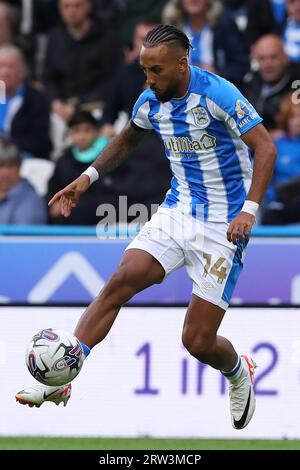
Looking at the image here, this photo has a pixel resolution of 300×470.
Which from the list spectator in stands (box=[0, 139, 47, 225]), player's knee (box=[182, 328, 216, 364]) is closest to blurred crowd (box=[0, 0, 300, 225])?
spectator in stands (box=[0, 139, 47, 225])

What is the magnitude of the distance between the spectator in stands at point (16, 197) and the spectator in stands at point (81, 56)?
1.62 meters

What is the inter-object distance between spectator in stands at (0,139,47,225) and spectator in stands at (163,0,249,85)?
2190 mm

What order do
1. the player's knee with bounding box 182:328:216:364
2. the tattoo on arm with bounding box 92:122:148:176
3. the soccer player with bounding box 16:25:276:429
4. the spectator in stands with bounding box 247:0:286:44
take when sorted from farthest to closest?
the spectator in stands with bounding box 247:0:286:44, the tattoo on arm with bounding box 92:122:148:176, the player's knee with bounding box 182:328:216:364, the soccer player with bounding box 16:25:276:429

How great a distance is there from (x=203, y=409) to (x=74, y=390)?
2.98 ft

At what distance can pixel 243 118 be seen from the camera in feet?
21.4

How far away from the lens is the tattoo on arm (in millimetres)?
7105

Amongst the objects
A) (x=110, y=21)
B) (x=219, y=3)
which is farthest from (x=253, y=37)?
(x=110, y=21)

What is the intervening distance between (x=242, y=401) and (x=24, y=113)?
5.03 meters

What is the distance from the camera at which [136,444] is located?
779cm

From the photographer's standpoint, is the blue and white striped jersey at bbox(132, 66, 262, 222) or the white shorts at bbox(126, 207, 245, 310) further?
the white shorts at bbox(126, 207, 245, 310)

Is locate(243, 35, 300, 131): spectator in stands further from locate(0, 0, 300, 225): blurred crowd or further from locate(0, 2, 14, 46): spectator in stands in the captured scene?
locate(0, 2, 14, 46): spectator in stands

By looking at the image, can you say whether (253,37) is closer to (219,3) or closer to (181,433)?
(219,3)

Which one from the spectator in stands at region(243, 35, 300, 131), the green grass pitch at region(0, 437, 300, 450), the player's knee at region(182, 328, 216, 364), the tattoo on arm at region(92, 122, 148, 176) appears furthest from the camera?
the spectator in stands at region(243, 35, 300, 131)

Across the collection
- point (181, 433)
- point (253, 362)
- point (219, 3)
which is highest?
point (219, 3)
